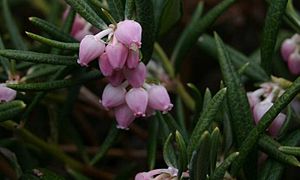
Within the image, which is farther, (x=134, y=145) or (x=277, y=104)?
(x=134, y=145)

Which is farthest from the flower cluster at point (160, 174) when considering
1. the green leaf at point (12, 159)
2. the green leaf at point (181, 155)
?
the green leaf at point (12, 159)

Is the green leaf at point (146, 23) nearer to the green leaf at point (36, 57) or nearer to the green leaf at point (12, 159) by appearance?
the green leaf at point (36, 57)

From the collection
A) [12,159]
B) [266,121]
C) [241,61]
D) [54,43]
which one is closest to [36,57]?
[54,43]

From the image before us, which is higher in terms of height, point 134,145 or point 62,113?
point 62,113

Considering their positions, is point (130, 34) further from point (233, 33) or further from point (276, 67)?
point (233, 33)

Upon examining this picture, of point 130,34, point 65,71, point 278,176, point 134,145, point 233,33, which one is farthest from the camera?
point 233,33

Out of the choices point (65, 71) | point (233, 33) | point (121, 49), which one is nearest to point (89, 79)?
point (65, 71)

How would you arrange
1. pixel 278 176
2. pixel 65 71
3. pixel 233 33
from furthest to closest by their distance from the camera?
1. pixel 233 33
2. pixel 65 71
3. pixel 278 176

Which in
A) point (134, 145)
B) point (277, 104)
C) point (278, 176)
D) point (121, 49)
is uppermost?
point (121, 49)
